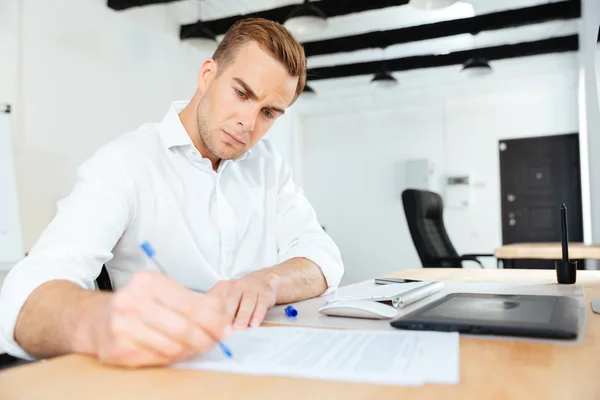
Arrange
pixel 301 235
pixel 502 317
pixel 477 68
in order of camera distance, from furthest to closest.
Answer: pixel 477 68
pixel 301 235
pixel 502 317

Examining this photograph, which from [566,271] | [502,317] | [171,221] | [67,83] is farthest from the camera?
[67,83]

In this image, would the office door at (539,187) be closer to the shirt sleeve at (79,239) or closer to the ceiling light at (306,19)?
the ceiling light at (306,19)

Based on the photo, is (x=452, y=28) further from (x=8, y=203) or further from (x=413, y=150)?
(x=8, y=203)

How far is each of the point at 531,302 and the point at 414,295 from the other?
0.23 meters

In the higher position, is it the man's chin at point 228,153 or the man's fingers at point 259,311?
the man's chin at point 228,153

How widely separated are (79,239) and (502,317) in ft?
2.51

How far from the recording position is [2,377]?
1.71 ft

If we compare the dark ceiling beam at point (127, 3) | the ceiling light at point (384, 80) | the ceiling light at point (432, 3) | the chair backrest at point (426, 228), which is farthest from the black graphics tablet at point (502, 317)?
the ceiling light at point (384, 80)

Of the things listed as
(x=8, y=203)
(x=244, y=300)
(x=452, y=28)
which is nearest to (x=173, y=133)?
(x=244, y=300)

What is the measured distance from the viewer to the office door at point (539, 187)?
6.34m

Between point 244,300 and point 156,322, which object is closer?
point 156,322

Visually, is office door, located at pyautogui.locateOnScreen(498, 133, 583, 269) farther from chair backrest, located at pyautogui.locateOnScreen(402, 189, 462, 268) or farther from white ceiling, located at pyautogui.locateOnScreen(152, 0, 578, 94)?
chair backrest, located at pyautogui.locateOnScreen(402, 189, 462, 268)

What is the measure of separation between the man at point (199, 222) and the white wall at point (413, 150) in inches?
224

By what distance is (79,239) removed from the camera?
95 centimetres
